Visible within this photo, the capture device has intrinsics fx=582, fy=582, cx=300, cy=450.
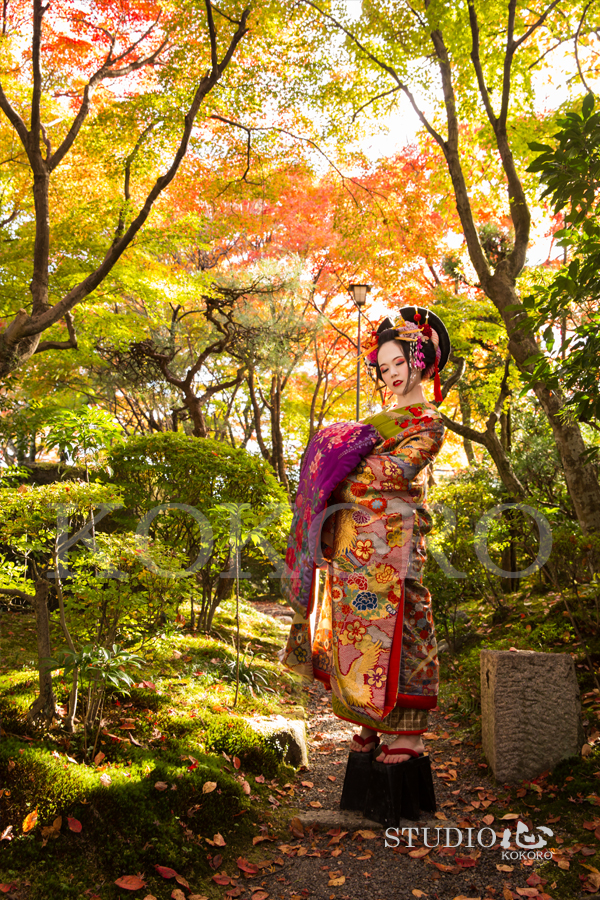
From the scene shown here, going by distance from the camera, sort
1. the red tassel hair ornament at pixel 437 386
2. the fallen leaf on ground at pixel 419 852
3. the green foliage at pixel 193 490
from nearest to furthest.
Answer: the fallen leaf on ground at pixel 419 852
the red tassel hair ornament at pixel 437 386
the green foliage at pixel 193 490

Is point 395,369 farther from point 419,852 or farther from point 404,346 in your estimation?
point 419,852

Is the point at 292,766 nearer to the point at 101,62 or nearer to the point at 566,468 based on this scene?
the point at 566,468

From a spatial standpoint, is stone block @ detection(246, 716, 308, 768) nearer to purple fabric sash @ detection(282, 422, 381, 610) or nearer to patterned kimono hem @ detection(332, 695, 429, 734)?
patterned kimono hem @ detection(332, 695, 429, 734)

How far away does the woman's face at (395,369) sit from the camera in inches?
130

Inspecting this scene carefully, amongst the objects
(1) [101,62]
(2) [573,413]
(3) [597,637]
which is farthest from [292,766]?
(1) [101,62]

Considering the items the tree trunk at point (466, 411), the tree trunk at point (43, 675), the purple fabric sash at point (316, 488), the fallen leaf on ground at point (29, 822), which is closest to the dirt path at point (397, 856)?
the fallen leaf on ground at point (29, 822)

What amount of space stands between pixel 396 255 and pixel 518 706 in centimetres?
663

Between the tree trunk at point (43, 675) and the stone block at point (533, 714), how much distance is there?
96.1 inches

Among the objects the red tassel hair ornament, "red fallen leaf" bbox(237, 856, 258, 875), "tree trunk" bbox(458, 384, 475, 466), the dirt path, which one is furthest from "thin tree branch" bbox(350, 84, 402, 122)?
"red fallen leaf" bbox(237, 856, 258, 875)

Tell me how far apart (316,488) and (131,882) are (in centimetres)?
191

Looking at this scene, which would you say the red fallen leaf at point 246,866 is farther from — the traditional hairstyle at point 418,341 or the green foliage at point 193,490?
the green foliage at point 193,490

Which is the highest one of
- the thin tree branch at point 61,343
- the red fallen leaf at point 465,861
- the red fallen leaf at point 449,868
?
the thin tree branch at point 61,343

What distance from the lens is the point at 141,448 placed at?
18.1 feet

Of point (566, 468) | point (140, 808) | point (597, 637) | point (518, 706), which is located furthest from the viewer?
point (566, 468)
